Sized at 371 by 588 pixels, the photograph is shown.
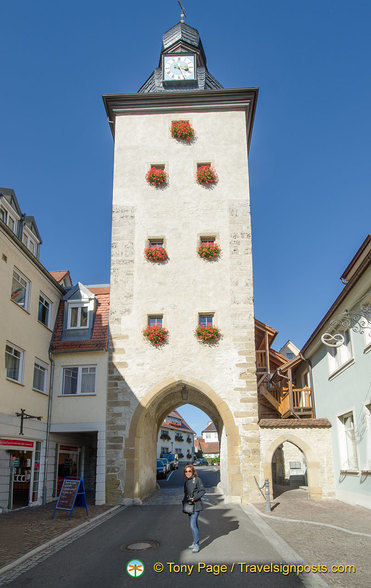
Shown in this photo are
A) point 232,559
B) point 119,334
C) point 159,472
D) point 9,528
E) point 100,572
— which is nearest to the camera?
point 100,572

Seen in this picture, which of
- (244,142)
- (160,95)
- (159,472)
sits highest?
(160,95)

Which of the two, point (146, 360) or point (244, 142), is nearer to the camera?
point (146, 360)

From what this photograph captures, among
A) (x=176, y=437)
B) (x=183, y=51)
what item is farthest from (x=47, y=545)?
(x=176, y=437)

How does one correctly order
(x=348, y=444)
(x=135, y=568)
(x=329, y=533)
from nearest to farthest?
(x=135, y=568) < (x=329, y=533) < (x=348, y=444)

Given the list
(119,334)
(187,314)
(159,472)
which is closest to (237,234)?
Answer: (187,314)

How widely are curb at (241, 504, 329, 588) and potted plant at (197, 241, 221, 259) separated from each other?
1028cm

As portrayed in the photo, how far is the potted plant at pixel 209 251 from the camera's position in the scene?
21125 millimetres

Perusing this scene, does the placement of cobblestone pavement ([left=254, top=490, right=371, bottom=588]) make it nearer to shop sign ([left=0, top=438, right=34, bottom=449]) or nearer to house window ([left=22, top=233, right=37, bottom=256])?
shop sign ([left=0, top=438, right=34, bottom=449])

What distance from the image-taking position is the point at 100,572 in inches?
313

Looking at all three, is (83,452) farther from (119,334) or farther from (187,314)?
(187,314)

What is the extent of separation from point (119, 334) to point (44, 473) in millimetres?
→ 5991

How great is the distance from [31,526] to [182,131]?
17.5 metres

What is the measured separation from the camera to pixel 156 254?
21266mm

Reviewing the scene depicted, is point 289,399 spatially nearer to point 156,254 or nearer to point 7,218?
point 156,254
